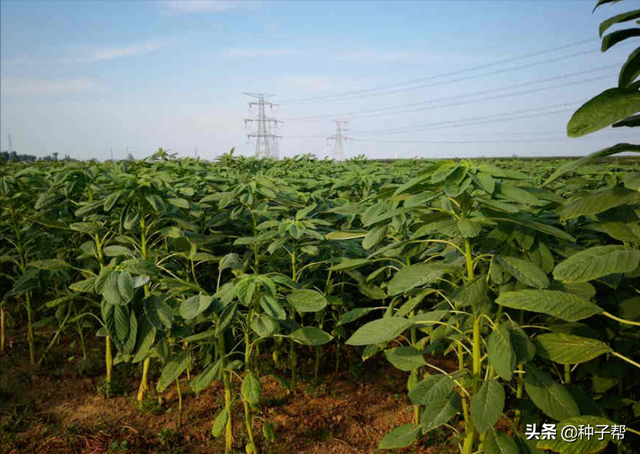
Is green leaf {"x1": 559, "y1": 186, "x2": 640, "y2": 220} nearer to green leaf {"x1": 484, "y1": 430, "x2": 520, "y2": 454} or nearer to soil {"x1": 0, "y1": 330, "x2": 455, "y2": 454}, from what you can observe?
green leaf {"x1": 484, "y1": 430, "x2": 520, "y2": 454}

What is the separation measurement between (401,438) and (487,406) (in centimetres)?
42

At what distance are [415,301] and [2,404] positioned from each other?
262 centimetres

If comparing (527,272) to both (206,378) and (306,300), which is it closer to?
(306,300)

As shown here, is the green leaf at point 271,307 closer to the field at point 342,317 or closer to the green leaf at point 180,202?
the field at point 342,317

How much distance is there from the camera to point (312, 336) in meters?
1.81

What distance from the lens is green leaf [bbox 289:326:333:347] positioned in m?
1.79

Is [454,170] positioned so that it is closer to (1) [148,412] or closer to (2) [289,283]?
(2) [289,283]

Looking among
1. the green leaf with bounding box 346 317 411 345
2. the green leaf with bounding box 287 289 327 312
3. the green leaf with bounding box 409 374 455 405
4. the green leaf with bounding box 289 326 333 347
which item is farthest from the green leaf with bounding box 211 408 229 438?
the green leaf with bounding box 409 374 455 405

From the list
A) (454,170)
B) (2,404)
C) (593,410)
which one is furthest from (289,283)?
(2,404)

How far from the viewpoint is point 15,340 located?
11.7 ft

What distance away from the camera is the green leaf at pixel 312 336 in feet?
5.86

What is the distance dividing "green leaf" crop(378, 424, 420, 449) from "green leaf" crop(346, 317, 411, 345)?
0.39 meters

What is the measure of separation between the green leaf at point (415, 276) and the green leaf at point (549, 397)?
1.36 ft

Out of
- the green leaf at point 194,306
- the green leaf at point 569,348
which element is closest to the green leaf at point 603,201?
the green leaf at point 569,348
